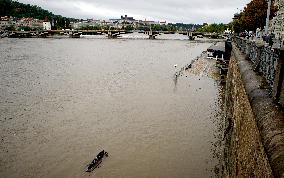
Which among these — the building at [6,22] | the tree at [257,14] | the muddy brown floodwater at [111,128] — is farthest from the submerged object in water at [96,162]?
the building at [6,22]

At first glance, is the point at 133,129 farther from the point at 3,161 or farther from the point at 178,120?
the point at 3,161

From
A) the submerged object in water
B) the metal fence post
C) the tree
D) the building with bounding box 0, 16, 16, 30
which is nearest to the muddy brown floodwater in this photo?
the submerged object in water

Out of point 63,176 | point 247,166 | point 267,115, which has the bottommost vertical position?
point 63,176

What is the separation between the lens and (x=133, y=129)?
1862cm

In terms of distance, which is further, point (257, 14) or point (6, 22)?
point (6, 22)

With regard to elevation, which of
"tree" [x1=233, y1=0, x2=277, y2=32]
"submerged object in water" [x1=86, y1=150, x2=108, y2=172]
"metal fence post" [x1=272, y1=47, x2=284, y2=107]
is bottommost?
"submerged object in water" [x1=86, y1=150, x2=108, y2=172]

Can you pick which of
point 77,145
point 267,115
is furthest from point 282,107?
point 77,145

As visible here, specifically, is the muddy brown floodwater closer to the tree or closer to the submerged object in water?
the submerged object in water

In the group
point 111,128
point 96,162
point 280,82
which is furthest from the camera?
point 111,128

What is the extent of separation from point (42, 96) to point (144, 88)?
961 centimetres

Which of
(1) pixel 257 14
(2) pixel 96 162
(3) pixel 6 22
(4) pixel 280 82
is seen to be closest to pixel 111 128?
(2) pixel 96 162

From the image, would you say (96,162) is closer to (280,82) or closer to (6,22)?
(280,82)

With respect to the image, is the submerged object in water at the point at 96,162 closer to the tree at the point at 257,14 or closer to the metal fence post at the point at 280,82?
the metal fence post at the point at 280,82

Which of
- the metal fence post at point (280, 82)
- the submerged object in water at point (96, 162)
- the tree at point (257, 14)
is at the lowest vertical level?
the submerged object in water at point (96, 162)
